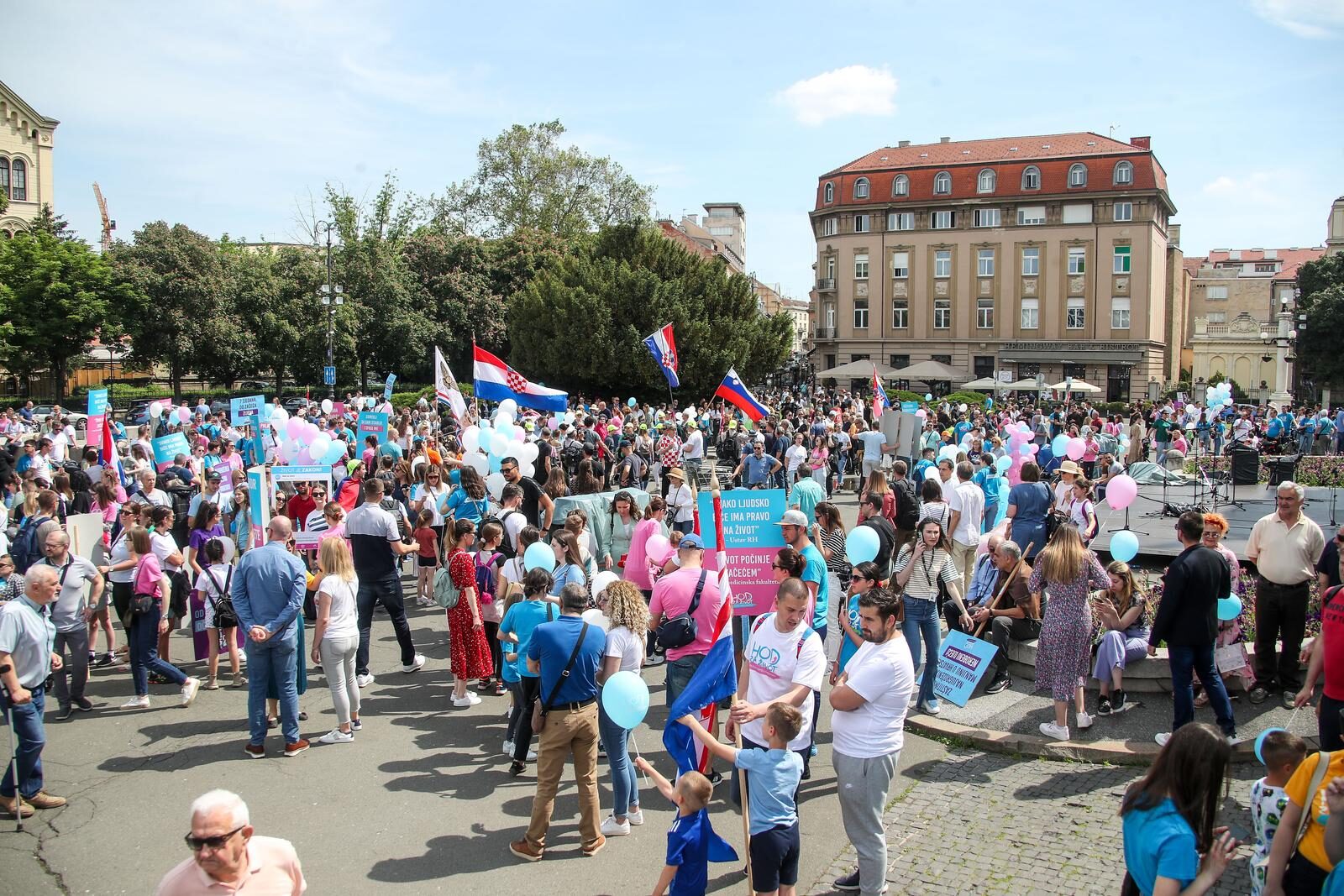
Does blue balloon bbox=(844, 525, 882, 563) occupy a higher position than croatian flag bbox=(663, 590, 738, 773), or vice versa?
blue balloon bbox=(844, 525, 882, 563)

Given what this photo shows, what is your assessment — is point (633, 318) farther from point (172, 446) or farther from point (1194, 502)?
point (172, 446)

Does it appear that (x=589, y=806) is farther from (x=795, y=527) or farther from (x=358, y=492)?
(x=358, y=492)

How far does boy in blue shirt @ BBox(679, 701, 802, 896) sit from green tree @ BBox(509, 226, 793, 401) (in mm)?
31687

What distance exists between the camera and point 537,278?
132 feet

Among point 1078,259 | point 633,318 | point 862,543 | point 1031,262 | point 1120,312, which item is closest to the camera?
point 862,543

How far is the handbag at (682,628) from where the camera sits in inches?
249

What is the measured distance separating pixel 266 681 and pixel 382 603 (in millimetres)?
1583

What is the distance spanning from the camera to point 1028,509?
1065cm

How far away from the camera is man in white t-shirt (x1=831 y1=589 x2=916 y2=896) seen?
15.7 feet

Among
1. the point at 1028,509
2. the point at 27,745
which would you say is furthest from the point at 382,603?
the point at 1028,509

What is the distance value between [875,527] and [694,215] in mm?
104134

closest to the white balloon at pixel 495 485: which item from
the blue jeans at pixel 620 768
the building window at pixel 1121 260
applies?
the blue jeans at pixel 620 768

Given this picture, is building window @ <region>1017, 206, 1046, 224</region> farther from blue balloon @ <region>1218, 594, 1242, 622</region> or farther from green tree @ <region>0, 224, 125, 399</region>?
blue balloon @ <region>1218, 594, 1242, 622</region>

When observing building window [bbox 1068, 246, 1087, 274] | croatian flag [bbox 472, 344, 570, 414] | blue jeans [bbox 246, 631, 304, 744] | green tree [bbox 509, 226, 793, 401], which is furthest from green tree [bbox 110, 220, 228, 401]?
building window [bbox 1068, 246, 1087, 274]
